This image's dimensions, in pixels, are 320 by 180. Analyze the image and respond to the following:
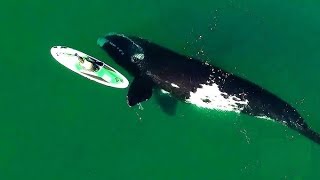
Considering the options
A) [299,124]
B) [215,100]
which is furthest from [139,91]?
[299,124]

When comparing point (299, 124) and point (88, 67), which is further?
point (299, 124)

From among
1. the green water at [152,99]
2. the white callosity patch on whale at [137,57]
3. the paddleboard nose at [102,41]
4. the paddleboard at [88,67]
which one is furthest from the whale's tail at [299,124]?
the paddleboard nose at [102,41]

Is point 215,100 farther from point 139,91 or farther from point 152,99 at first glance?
point 139,91

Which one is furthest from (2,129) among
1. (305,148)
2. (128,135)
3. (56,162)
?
(305,148)

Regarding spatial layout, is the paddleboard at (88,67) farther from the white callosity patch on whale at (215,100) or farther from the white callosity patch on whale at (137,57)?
the white callosity patch on whale at (215,100)

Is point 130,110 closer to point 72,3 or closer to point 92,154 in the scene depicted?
point 92,154

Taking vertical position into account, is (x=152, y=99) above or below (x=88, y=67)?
below

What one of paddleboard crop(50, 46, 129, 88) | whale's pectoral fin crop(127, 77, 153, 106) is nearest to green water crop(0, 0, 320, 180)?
paddleboard crop(50, 46, 129, 88)
